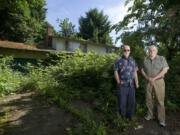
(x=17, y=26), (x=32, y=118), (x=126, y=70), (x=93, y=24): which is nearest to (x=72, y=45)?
(x=17, y=26)

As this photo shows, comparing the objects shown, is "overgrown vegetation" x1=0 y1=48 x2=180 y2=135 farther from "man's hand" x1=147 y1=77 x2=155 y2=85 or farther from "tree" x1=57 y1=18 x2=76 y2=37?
"tree" x1=57 y1=18 x2=76 y2=37

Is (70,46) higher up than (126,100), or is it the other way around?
(70,46)

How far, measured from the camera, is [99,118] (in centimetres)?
959

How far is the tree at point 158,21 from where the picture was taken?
1314cm

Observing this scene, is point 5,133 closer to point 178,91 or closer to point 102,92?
point 102,92

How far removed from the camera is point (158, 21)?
557 inches

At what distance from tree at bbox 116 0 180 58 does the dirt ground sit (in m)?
3.97

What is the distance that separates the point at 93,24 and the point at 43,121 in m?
55.2

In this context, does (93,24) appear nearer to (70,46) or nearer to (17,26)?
(70,46)

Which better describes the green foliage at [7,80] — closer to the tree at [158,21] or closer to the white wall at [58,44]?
the tree at [158,21]

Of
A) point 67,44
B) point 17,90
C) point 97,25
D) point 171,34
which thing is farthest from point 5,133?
point 97,25

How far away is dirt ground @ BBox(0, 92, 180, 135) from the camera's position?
856 centimetres

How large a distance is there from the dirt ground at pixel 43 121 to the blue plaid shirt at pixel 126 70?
46.7 inches

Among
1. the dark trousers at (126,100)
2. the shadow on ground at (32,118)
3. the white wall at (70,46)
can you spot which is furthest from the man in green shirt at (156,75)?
the white wall at (70,46)
